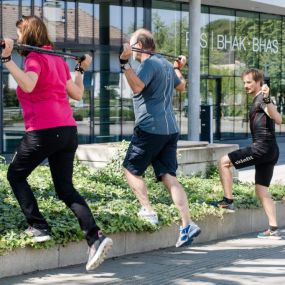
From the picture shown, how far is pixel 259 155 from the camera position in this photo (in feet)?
25.8

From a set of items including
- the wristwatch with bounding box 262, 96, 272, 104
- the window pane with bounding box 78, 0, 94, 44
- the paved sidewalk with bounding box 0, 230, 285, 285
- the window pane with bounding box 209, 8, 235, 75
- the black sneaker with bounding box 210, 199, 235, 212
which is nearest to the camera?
the paved sidewalk with bounding box 0, 230, 285, 285

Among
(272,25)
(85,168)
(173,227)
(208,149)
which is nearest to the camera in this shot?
(173,227)

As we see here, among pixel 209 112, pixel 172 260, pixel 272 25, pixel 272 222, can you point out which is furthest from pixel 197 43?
pixel 172 260

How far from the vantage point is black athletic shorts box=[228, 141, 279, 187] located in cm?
786

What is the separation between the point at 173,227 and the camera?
712 centimetres

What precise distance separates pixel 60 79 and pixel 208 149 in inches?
231

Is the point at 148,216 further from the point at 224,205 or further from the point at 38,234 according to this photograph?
the point at 224,205

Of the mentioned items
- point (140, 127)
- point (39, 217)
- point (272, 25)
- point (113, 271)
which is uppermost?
point (272, 25)

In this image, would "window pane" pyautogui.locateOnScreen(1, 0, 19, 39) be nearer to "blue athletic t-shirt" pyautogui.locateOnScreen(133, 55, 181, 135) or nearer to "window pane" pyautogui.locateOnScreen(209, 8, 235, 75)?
"window pane" pyautogui.locateOnScreen(209, 8, 235, 75)

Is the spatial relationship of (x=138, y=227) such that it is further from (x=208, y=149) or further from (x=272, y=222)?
(x=208, y=149)

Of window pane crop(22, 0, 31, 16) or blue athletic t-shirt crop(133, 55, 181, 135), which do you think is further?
window pane crop(22, 0, 31, 16)

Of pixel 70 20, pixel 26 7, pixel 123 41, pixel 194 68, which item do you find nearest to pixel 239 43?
pixel 123 41

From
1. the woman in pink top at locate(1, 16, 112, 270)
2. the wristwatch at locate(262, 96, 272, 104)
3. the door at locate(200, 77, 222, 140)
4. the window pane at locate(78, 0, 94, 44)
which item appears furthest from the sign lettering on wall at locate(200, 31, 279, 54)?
the woman in pink top at locate(1, 16, 112, 270)

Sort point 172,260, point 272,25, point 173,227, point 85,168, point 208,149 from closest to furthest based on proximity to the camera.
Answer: point 172,260 < point 173,227 < point 85,168 < point 208,149 < point 272,25
